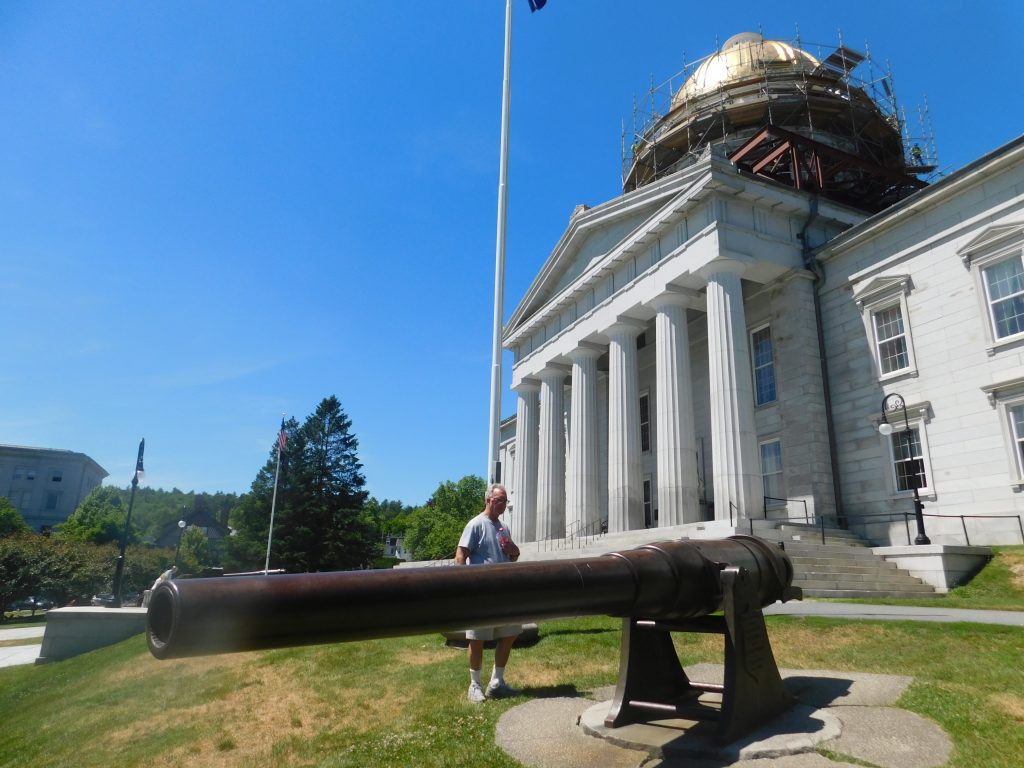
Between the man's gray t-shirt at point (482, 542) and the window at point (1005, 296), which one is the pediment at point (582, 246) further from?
the man's gray t-shirt at point (482, 542)

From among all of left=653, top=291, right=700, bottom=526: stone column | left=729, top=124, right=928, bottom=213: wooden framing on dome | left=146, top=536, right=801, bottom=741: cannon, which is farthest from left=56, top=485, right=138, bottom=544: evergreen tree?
left=146, top=536, right=801, bottom=741: cannon

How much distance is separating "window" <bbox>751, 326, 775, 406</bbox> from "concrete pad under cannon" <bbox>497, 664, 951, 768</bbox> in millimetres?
19784

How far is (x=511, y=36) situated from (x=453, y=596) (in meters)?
18.5

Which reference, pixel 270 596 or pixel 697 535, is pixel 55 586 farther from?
pixel 270 596

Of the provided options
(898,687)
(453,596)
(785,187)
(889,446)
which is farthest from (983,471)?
(453,596)

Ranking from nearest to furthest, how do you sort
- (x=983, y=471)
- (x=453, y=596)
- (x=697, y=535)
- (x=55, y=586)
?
1. (x=453, y=596)
2. (x=983, y=471)
3. (x=697, y=535)
4. (x=55, y=586)

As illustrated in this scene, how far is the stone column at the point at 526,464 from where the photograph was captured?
32.5 m

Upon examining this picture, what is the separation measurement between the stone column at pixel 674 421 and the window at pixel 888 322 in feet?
19.2

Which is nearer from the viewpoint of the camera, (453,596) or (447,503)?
(453,596)

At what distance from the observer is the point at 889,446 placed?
1983 centimetres

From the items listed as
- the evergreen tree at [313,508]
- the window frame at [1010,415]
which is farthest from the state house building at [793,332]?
the evergreen tree at [313,508]

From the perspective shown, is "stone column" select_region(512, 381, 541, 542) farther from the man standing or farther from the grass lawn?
the man standing

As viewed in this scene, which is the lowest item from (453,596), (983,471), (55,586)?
(55,586)

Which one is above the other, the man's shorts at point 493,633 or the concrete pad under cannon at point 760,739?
the man's shorts at point 493,633
